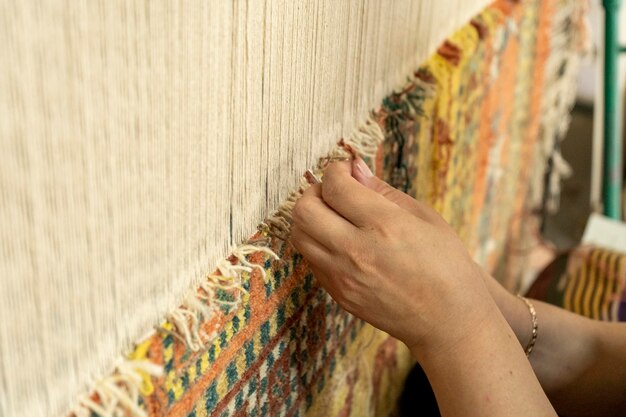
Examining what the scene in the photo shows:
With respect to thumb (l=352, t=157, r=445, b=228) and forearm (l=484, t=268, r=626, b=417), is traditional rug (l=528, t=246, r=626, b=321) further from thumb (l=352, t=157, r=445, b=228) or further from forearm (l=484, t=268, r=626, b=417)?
thumb (l=352, t=157, r=445, b=228)

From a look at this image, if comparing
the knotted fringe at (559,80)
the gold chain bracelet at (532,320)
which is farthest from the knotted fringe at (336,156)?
the knotted fringe at (559,80)

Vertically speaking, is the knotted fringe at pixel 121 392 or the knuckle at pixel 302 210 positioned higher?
the knuckle at pixel 302 210

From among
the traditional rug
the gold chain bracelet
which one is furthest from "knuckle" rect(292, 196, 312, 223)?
the traditional rug

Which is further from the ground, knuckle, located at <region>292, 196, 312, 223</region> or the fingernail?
the fingernail

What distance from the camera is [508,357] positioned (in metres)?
0.75

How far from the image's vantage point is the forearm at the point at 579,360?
1074mm

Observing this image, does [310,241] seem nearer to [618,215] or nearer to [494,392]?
[494,392]

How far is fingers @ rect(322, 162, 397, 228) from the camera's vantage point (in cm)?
71

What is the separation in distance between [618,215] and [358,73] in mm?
1512

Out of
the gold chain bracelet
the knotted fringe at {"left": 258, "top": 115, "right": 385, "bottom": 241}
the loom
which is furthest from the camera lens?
the gold chain bracelet

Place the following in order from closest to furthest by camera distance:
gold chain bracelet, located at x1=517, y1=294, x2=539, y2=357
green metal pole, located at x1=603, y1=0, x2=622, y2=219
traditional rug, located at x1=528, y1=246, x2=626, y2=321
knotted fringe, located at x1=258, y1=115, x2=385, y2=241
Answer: knotted fringe, located at x1=258, y1=115, x2=385, y2=241 < gold chain bracelet, located at x1=517, y1=294, x2=539, y2=357 < traditional rug, located at x1=528, y1=246, x2=626, y2=321 < green metal pole, located at x1=603, y1=0, x2=622, y2=219

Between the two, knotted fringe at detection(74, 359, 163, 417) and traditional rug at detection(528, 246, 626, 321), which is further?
traditional rug at detection(528, 246, 626, 321)

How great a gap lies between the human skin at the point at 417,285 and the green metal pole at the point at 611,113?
4.67ft

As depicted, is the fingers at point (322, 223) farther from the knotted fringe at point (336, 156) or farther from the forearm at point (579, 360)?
the forearm at point (579, 360)
